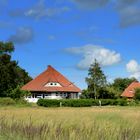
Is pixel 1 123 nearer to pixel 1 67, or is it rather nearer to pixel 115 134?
pixel 115 134

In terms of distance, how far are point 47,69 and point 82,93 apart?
31.7ft

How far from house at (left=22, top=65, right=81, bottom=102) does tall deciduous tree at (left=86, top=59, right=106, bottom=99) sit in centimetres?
417

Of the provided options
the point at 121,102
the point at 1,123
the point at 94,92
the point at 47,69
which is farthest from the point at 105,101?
the point at 1,123

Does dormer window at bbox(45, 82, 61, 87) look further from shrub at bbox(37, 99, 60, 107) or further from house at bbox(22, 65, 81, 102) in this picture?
shrub at bbox(37, 99, 60, 107)

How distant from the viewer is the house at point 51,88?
342 feet

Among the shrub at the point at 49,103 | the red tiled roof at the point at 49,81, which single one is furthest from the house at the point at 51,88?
the shrub at the point at 49,103

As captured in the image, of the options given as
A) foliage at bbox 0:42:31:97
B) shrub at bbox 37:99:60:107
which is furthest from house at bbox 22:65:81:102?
shrub at bbox 37:99:60:107

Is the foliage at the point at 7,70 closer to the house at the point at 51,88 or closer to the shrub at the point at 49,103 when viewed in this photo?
the house at the point at 51,88

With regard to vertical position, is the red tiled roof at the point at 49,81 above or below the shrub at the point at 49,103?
above

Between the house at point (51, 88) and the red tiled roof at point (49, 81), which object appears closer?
the house at point (51, 88)

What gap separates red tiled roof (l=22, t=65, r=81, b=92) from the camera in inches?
4114

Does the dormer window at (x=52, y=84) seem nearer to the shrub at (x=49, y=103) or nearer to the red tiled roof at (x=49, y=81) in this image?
the red tiled roof at (x=49, y=81)

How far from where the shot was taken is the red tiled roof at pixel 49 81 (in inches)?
4114

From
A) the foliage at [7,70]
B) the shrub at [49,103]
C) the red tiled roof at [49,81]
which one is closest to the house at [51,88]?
the red tiled roof at [49,81]
